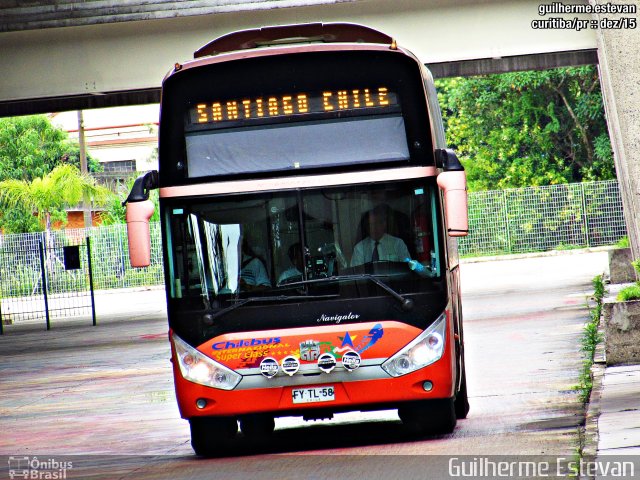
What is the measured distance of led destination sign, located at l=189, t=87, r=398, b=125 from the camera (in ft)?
32.4

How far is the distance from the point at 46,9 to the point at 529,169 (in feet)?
100

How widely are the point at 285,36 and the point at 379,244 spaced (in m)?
3.23

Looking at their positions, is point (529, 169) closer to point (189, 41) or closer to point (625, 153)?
point (189, 41)

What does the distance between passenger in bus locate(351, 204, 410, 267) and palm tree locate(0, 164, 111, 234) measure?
40.4 m

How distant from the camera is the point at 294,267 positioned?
9.66 metres

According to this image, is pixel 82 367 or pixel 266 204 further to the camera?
pixel 82 367

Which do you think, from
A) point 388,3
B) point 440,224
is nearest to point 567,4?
point 388,3

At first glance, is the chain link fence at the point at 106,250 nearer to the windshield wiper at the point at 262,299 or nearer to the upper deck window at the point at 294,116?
the upper deck window at the point at 294,116

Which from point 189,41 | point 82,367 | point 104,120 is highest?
point 104,120

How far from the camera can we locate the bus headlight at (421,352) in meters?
9.58

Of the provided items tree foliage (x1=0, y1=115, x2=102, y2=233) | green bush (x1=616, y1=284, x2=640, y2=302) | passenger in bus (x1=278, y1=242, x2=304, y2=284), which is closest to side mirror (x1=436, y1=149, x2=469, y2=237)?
passenger in bus (x1=278, y1=242, x2=304, y2=284)

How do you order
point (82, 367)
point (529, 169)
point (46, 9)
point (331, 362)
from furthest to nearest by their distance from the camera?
point (529, 169) → point (46, 9) → point (82, 367) → point (331, 362)

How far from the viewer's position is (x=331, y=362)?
31.3ft

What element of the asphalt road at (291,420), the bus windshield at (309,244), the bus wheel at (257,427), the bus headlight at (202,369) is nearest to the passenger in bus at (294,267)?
the bus windshield at (309,244)
